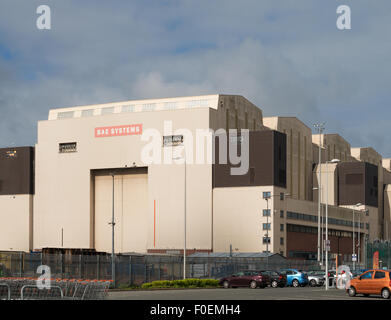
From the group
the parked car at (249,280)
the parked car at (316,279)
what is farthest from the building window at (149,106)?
the parked car at (249,280)

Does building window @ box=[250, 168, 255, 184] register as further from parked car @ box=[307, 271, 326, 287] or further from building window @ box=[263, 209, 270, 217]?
parked car @ box=[307, 271, 326, 287]

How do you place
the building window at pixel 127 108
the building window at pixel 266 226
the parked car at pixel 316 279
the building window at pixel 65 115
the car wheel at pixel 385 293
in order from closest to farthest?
the car wheel at pixel 385 293 → the parked car at pixel 316 279 → the building window at pixel 266 226 → the building window at pixel 127 108 → the building window at pixel 65 115

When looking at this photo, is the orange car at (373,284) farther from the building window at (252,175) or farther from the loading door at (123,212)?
the loading door at (123,212)

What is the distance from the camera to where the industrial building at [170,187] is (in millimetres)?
118812

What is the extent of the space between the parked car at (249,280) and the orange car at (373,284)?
1670 centimetres

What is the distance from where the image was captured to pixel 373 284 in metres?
43.1

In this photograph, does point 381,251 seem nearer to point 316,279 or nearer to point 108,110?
point 108,110

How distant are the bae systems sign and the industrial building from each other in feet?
0.60

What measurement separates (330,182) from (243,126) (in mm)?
27577

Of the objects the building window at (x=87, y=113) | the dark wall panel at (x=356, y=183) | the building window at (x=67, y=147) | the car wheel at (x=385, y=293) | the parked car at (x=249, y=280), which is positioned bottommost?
the parked car at (x=249, y=280)

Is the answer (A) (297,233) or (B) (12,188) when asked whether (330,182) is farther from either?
(B) (12,188)

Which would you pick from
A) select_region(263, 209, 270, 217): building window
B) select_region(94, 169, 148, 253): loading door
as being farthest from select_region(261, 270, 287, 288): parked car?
select_region(94, 169, 148, 253): loading door

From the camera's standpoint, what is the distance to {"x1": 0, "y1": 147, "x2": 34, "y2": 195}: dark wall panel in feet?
453

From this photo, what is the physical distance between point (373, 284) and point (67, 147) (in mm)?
98130
